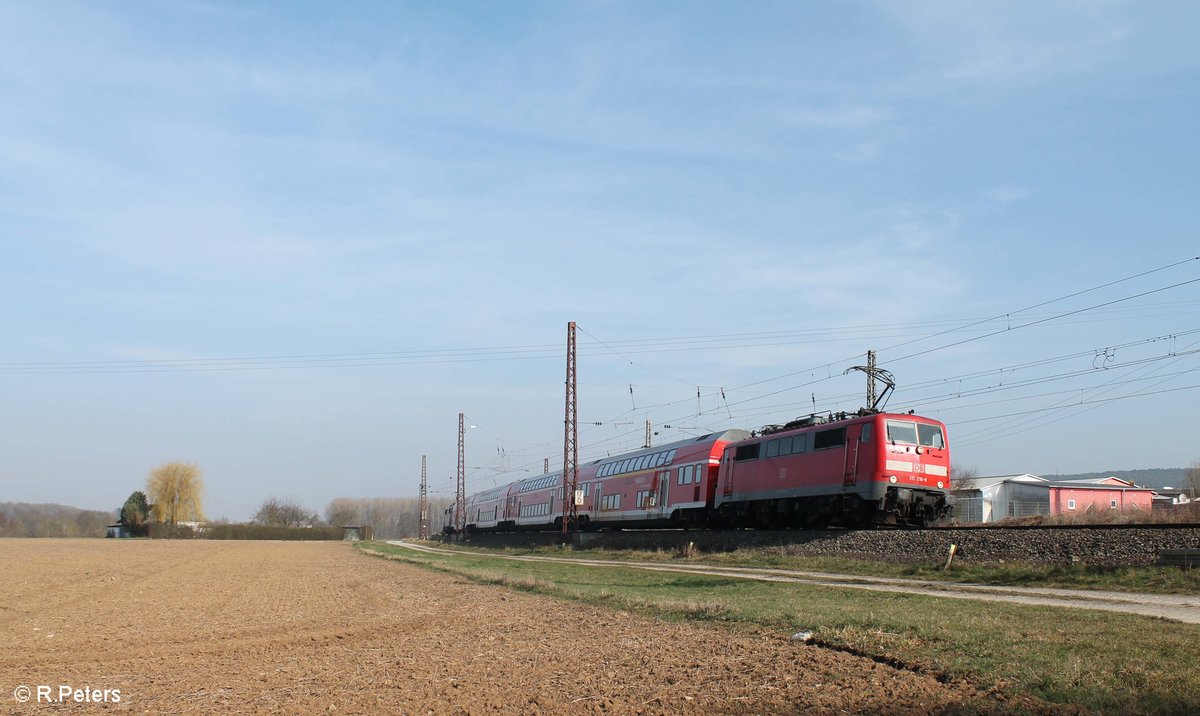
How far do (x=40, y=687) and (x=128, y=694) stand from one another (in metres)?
1.36

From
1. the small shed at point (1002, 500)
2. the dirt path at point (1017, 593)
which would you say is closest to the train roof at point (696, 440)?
the dirt path at point (1017, 593)

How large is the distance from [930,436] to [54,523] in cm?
15548

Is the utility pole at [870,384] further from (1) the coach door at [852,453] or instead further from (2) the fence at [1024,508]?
(2) the fence at [1024,508]

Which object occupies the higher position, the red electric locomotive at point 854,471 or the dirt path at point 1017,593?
the red electric locomotive at point 854,471

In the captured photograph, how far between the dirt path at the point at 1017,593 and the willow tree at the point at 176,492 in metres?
102

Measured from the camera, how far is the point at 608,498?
167 ft

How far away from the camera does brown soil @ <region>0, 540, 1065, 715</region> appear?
9070mm

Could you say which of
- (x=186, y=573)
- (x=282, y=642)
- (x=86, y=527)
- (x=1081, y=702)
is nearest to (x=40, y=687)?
(x=282, y=642)

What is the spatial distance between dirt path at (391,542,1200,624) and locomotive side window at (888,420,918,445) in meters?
5.38

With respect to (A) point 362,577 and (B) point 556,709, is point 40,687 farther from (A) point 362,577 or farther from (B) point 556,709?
(A) point 362,577

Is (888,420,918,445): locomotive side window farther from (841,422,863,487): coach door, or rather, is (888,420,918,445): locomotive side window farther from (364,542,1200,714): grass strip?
(364,542,1200,714): grass strip

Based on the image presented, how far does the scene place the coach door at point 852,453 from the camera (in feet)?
96.6

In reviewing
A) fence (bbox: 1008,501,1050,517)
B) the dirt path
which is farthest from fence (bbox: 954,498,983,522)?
the dirt path

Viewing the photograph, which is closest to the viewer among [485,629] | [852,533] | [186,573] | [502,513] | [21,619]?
[485,629]
